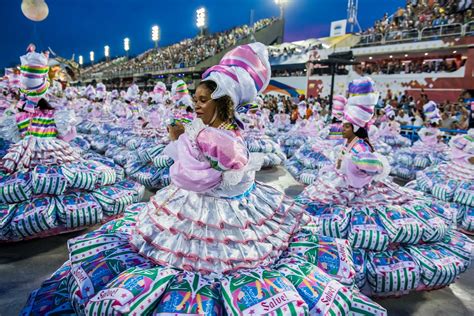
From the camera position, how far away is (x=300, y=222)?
6.81 feet

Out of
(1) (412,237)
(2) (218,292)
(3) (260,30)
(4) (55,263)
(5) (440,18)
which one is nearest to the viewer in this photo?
(2) (218,292)

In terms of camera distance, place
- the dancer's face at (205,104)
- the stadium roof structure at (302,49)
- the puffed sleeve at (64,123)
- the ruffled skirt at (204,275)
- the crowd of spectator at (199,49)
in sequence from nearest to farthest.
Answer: the ruffled skirt at (204,275), the dancer's face at (205,104), the puffed sleeve at (64,123), the stadium roof structure at (302,49), the crowd of spectator at (199,49)

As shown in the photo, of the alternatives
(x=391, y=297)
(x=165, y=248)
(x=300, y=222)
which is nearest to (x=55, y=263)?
(x=165, y=248)

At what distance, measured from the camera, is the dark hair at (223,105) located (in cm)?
179

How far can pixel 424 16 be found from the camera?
1689 centimetres

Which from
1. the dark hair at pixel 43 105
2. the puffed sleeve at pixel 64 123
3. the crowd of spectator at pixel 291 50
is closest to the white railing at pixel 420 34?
the crowd of spectator at pixel 291 50

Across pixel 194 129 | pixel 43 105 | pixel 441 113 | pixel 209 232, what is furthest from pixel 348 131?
pixel 441 113

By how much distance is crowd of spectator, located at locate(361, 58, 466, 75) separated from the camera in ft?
48.5

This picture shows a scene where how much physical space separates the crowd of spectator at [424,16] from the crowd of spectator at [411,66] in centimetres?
132

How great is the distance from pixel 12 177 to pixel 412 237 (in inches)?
147

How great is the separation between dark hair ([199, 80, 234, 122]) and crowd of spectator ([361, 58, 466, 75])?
51.9ft

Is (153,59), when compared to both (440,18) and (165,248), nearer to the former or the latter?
(440,18)

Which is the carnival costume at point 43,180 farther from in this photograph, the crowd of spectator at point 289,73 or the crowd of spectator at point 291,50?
the crowd of spectator at point 291,50

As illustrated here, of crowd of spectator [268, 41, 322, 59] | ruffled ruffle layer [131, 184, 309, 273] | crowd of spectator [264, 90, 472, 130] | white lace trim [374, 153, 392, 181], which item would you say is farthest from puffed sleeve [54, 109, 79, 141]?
crowd of spectator [268, 41, 322, 59]
